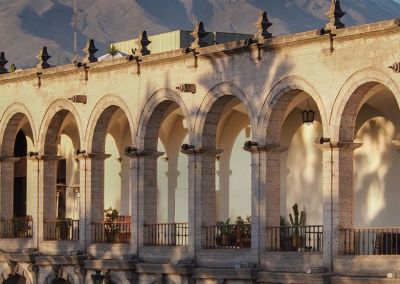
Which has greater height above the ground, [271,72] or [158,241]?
[271,72]

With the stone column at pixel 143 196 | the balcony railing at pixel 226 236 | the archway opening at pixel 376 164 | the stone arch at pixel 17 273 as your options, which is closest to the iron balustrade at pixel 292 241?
the archway opening at pixel 376 164

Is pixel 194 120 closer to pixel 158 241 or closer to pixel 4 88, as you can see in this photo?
pixel 158 241

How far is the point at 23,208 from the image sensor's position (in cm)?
5794

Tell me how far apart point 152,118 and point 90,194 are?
12.9ft

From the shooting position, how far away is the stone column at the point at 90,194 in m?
49.4

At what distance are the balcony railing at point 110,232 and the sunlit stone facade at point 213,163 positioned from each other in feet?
0.22

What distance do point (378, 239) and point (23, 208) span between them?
2083 cm

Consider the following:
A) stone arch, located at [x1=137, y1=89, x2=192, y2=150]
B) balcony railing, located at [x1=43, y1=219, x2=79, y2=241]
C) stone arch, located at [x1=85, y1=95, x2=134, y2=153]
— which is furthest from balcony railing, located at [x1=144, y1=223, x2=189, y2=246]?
balcony railing, located at [x1=43, y1=219, x2=79, y2=241]

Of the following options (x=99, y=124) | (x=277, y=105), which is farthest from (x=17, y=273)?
(x=277, y=105)

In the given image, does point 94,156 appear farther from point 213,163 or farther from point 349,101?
point 349,101

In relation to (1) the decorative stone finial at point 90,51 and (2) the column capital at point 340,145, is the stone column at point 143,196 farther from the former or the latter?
(2) the column capital at point 340,145

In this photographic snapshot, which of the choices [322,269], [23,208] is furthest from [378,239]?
[23,208]

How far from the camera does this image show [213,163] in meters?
44.8

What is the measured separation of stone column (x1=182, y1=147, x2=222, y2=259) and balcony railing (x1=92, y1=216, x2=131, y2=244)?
4640mm
